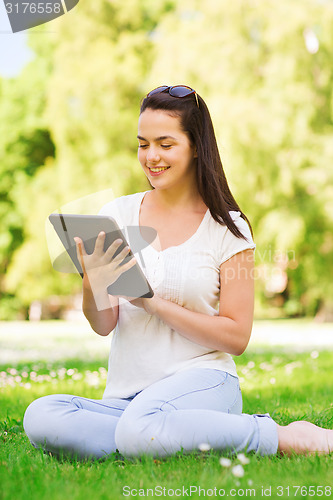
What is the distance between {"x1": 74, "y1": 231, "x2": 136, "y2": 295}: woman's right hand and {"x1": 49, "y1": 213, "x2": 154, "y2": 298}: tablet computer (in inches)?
0.9

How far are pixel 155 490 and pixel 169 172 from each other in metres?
1.43

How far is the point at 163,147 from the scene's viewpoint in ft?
9.52

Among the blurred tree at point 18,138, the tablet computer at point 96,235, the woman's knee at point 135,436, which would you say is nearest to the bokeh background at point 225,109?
the blurred tree at point 18,138

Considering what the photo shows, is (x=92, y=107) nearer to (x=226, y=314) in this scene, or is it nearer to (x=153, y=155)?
(x=153, y=155)

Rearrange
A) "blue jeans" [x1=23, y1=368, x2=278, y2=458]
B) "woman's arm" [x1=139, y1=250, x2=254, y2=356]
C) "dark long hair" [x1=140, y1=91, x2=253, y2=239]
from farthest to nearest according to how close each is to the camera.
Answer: "dark long hair" [x1=140, y1=91, x2=253, y2=239]
"woman's arm" [x1=139, y1=250, x2=254, y2=356]
"blue jeans" [x1=23, y1=368, x2=278, y2=458]

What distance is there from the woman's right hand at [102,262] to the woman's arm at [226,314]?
0.59 ft

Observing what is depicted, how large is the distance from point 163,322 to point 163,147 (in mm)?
792

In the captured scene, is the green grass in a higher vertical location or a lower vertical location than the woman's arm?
lower

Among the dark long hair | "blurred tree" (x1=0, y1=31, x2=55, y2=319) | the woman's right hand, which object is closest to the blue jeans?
the woman's right hand

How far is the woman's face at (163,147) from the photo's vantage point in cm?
288

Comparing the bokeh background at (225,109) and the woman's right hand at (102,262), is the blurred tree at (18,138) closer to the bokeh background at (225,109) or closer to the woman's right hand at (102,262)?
the bokeh background at (225,109)

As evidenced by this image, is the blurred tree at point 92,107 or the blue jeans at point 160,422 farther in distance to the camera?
the blurred tree at point 92,107

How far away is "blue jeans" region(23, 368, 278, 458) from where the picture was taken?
2.43 metres

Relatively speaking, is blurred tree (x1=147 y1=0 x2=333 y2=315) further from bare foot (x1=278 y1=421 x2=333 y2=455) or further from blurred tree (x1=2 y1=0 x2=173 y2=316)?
bare foot (x1=278 y1=421 x2=333 y2=455)
